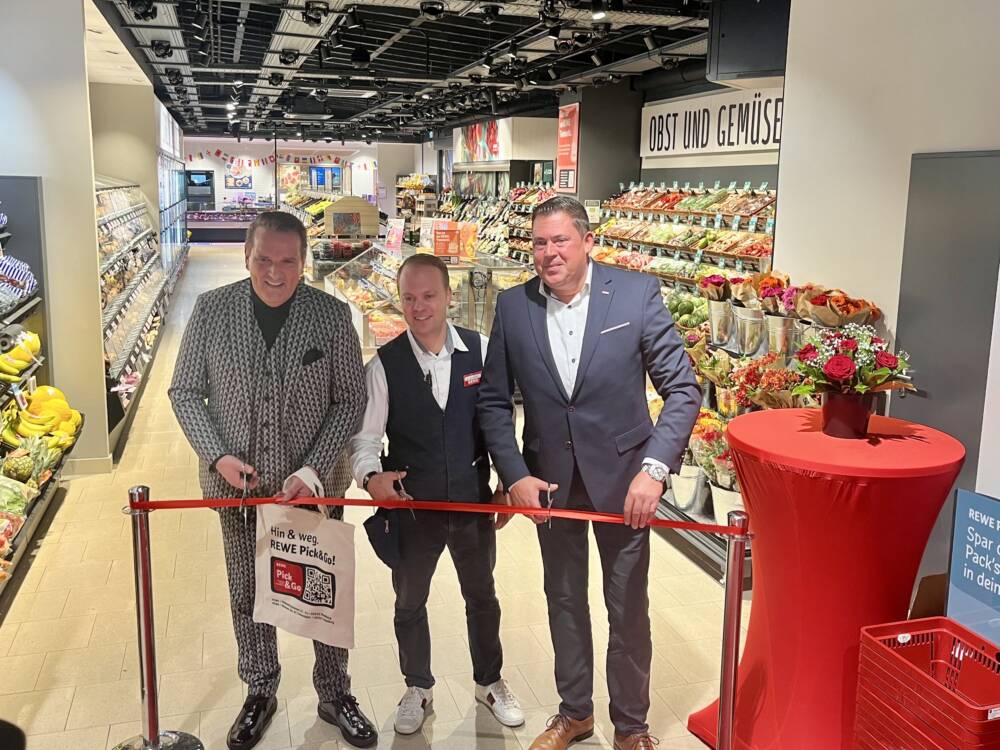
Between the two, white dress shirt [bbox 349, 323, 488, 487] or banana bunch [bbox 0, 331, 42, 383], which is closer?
white dress shirt [bbox 349, 323, 488, 487]

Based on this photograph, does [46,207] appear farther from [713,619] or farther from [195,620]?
[713,619]

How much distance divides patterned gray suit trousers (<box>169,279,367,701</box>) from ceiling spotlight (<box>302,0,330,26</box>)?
6.62 metres

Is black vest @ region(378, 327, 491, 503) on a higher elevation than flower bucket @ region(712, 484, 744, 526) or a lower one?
higher

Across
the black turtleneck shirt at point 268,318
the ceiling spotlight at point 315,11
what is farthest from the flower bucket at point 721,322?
the ceiling spotlight at point 315,11

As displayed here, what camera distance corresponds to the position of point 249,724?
9.84ft

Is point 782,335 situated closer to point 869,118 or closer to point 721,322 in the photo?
point 721,322

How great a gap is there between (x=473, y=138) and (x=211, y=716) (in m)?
16.6

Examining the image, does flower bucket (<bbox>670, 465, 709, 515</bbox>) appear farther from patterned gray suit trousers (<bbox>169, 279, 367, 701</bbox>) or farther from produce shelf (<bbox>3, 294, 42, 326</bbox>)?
produce shelf (<bbox>3, 294, 42, 326</bbox>)

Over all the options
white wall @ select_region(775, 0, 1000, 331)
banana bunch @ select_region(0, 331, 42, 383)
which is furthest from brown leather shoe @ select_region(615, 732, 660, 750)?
banana bunch @ select_region(0, 331, 42, 383)

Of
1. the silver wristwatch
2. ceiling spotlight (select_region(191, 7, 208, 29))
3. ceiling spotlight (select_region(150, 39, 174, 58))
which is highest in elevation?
ceiling spotlight (select_region(191, 7, 208, 29))

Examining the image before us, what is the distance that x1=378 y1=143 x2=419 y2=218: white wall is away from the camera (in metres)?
31.3

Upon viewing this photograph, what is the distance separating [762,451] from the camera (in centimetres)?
266

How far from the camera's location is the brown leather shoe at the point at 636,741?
9.33 ft

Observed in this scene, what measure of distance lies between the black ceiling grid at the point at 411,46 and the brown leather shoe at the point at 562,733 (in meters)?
6.39
